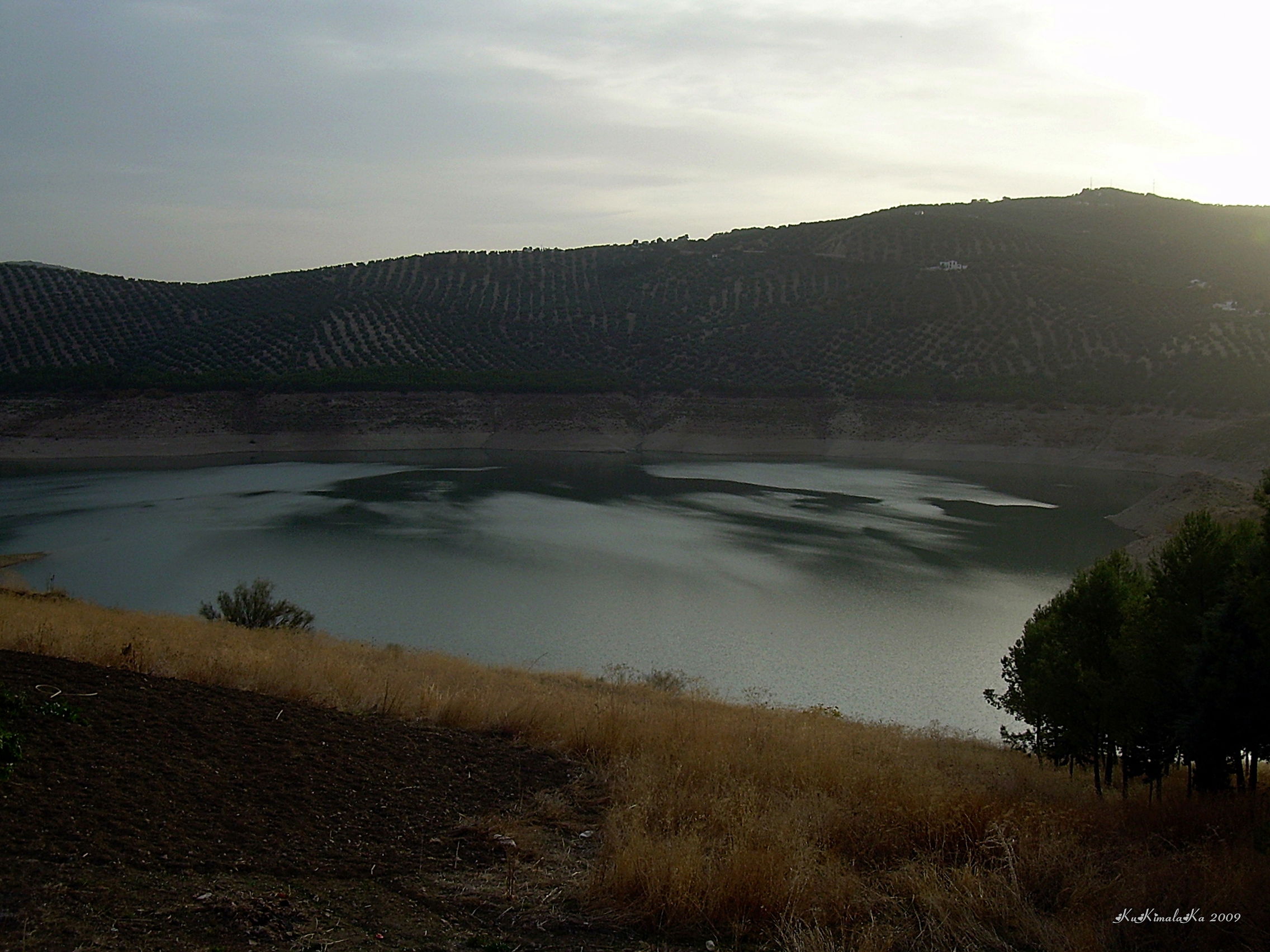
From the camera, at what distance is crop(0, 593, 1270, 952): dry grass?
13.7 feet

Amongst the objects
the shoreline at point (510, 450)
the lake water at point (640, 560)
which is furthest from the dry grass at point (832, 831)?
the shoreline at point (510, 450)

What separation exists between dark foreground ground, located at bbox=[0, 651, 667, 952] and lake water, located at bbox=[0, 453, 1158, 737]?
10.2m

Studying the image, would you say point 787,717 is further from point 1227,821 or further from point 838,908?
point 838,908

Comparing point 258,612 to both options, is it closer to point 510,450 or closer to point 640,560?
point 640,560

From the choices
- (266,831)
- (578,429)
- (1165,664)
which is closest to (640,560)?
(1165,664)

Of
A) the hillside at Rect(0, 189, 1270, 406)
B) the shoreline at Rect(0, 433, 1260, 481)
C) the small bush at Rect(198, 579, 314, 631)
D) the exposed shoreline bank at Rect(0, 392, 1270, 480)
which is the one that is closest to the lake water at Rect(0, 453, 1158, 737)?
the small bush at Rect(198, 579, 314, 631)

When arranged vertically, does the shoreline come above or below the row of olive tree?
below

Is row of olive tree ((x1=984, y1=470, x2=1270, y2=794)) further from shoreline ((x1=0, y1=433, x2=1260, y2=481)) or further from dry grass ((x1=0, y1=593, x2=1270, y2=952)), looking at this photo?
shoreline ((x1=0, y1=433, x2=1260, y2=481))

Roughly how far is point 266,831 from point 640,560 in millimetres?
22979

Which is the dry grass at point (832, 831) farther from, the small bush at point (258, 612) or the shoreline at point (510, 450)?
the shoreline at point (510, 450)

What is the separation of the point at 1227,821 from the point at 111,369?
62.9 meters

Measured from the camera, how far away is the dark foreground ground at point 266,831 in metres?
3.63

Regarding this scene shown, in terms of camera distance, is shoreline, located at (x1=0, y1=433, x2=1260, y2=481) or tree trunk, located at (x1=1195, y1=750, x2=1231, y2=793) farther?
shoreline, located at (x1=0, y1=433, x2=1260, y2=481)

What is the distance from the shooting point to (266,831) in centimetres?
450
